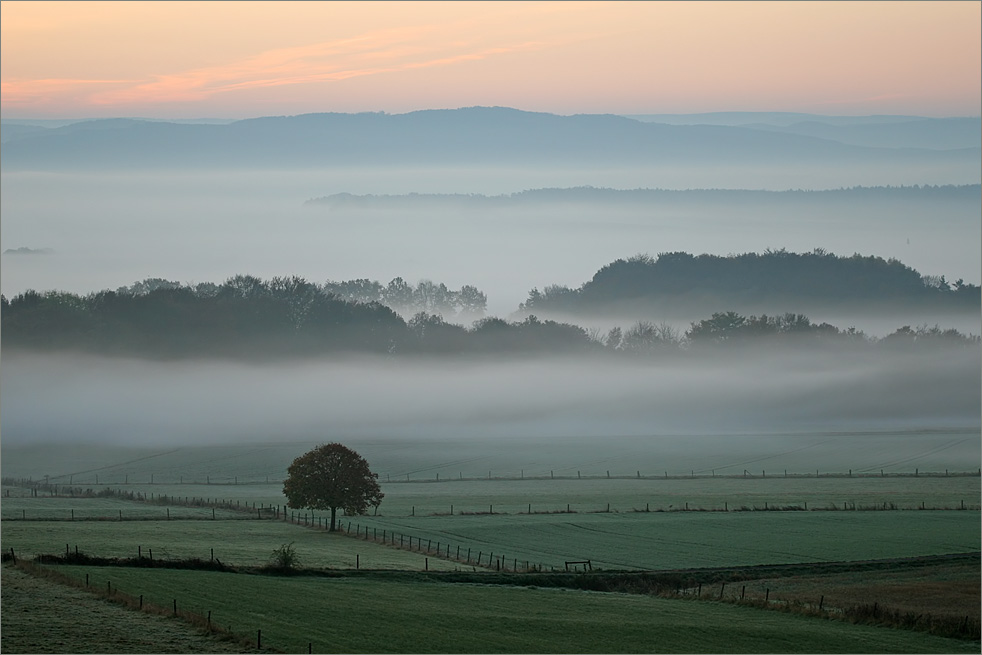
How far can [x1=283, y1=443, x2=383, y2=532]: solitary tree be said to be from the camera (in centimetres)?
6462

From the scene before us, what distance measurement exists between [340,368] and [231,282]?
25701 millimetres

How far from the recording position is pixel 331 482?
6488cm

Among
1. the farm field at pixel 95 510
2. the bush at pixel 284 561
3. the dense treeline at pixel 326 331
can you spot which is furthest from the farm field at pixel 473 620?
the dense treeline at pixel 326 331

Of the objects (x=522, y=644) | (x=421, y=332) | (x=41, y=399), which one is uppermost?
(x=421, y=332)

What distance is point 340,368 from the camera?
548 ft

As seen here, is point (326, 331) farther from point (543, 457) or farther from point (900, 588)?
point (900, 588)

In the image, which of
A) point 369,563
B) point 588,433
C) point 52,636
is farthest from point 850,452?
point 52,636

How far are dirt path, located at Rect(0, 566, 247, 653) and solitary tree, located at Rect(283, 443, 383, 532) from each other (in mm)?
25474

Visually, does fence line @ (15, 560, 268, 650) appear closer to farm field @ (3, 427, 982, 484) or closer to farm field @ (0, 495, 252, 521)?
farm field @ (0, 495, 252, 521)

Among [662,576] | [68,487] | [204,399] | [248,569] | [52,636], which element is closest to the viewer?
[52,636]

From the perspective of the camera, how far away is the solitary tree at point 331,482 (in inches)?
2544

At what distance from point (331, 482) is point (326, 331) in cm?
11045

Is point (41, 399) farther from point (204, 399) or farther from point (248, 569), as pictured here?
point (248, 569)

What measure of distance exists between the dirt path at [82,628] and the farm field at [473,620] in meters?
1.61
